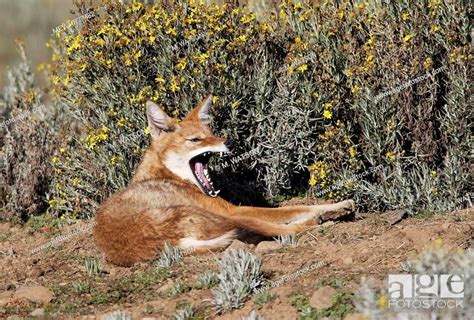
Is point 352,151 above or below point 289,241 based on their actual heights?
above

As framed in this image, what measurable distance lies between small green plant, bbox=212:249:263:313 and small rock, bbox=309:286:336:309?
54 centimetres

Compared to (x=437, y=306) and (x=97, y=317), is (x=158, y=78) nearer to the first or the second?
(x=97, y=317)

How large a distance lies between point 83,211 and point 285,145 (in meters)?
2.87

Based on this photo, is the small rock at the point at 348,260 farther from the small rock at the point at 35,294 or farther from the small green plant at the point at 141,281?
the small rock at the point at 35,294

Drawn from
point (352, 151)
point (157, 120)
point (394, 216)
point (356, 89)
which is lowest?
point (394, 216)

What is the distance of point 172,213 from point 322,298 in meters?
2.06

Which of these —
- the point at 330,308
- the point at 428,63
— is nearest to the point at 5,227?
the point at 428,63

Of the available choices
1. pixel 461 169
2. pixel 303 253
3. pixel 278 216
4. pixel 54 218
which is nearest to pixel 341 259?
pixel 303 253

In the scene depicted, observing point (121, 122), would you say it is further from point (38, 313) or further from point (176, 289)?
point (176, 289)

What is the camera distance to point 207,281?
6375 mm

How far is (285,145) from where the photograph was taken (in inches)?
373

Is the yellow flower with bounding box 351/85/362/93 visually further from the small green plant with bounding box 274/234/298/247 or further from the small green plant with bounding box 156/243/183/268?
the small green plant with bounding box 156/243/183/268

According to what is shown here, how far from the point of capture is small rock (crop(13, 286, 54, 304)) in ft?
22.5

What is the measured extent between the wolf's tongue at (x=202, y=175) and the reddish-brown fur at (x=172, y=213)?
132mm
